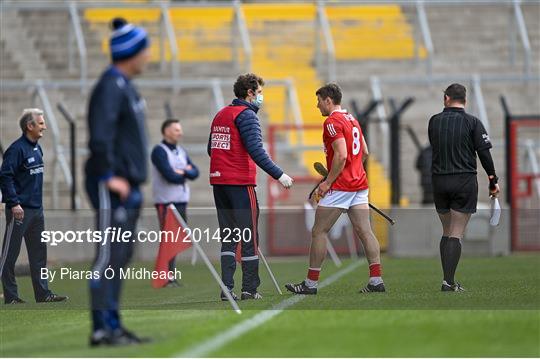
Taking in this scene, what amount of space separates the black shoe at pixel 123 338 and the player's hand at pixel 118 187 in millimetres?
836

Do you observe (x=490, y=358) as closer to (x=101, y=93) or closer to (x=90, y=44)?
(x=101, y=93)

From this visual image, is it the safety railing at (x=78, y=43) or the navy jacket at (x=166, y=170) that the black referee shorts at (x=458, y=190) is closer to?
the navy jacket at (x=166, y=170)

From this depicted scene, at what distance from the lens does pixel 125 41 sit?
9.54 meters

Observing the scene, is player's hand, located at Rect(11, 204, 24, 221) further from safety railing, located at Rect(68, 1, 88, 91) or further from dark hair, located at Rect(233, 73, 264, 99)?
safety railing, located at Rect(68, 1, 88, 91)

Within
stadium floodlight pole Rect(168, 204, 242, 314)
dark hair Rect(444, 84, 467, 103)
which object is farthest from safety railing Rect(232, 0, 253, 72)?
stadium floodlight pole Rect(168, 204, 242, 314)

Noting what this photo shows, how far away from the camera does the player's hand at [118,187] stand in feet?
30.6

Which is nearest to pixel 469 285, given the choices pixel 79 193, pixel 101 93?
pixel 101 93

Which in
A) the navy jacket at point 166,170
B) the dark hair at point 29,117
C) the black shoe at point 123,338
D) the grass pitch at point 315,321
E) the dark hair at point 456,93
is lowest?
the grass pitch at point 315,321

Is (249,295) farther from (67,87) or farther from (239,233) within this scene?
(67,87)

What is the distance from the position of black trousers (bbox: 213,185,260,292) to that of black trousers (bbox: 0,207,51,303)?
164cm

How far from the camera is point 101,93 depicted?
30.7ft

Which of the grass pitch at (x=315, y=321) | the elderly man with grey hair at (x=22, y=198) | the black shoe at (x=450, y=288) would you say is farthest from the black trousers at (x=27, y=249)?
the black shoe at (x=450, y=288)

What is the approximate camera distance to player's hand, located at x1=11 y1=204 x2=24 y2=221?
14125 millimetres

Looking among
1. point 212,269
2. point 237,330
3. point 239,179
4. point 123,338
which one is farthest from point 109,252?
point 239,179
